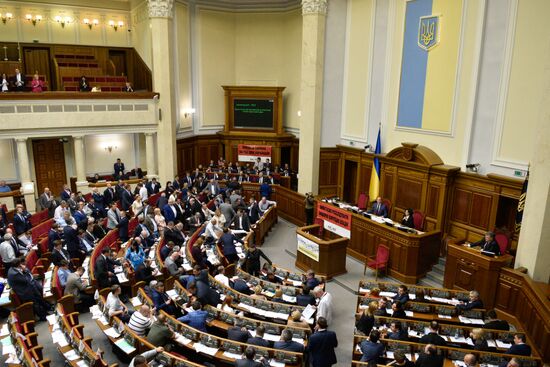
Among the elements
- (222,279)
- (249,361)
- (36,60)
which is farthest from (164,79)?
(249,361)

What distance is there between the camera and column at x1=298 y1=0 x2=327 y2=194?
1478 centimetres

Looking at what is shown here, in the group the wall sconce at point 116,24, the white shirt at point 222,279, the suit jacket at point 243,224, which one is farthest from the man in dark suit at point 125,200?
the wall sconce at point 116,24

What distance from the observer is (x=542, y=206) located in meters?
7.84

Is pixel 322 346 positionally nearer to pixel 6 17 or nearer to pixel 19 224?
pixel 19 224

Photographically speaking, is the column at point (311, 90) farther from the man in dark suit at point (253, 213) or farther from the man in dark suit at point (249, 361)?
the man in dark suit at point (249, 361)

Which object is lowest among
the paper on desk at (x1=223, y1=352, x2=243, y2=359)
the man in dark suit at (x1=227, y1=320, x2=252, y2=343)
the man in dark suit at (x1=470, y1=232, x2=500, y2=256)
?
the paper on desk at (x1=223, y1=352, x2=243, y2=359)

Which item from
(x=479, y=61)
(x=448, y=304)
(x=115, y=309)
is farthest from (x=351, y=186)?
(x=115, y=309)

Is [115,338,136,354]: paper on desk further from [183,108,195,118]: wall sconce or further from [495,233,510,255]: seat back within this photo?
[183,108,195,118]: wall sconce

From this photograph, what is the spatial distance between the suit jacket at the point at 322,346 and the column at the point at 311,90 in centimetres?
965

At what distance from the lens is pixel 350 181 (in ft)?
52.6

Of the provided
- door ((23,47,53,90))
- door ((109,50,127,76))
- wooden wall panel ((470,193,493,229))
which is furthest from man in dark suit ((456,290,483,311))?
door ((23,47,53,90))

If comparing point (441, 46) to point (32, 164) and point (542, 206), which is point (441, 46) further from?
point (32, 164)

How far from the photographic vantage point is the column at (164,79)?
15969 millimetres

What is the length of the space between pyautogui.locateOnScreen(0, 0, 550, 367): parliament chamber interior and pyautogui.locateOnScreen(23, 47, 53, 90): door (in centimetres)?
6
